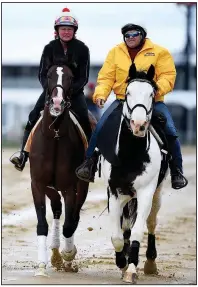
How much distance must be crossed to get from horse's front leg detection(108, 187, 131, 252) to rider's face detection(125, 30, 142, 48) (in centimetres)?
173

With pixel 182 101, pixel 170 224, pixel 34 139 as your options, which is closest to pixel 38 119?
pixel 34 139

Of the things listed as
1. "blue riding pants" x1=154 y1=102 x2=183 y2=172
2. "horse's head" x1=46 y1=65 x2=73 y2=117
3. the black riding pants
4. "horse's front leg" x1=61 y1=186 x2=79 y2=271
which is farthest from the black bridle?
"horse's front leg" x1=61 y1=186 x2=79 y2=271

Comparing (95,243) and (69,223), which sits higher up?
(69,223)

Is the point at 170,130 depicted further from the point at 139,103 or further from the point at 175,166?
the point at 139,103

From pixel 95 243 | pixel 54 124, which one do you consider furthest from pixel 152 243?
pixel 95 243

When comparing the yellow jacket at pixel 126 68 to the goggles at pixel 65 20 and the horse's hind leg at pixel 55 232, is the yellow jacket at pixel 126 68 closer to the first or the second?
the goggles at pixel 65 20

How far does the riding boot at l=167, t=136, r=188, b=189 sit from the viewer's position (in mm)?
14117

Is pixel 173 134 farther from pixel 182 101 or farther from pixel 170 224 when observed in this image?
pixel 182 101

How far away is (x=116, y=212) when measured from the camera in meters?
13.4

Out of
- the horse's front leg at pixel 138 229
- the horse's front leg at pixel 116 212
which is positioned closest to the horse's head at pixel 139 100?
the horse's front leg at pixel 138 229

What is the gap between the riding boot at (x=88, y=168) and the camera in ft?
45.3

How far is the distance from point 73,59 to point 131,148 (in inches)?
69.5

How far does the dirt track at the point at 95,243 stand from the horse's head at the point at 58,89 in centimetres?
197

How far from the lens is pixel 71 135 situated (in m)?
14.3
